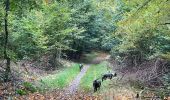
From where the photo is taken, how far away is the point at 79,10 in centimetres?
4722

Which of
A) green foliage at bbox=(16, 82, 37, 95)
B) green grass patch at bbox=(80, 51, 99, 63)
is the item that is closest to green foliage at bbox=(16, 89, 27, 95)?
green foliage at bbox=(16, 82, 37, 95)

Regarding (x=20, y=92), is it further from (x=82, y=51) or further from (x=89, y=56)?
(x=89, y=56)

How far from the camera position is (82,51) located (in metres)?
51.4

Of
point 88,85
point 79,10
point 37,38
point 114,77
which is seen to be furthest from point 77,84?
point 79,10

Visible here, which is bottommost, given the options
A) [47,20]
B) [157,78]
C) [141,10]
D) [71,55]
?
[71,55]

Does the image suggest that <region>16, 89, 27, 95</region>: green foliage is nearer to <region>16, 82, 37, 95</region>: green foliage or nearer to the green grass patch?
<region>16, 82, 37, 95</region>: green foliage

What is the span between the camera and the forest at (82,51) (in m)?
17.2

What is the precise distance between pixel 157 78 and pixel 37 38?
40.3 feet

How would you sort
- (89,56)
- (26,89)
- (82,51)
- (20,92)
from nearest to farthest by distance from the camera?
(20,92) < (26,89) < (82,51) < (89,56)

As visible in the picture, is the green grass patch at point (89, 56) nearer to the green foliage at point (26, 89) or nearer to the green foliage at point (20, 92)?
the green foliage at point (26, 89)

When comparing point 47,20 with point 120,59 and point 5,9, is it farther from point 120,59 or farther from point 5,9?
point 5,9

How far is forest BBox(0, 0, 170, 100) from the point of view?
676 inches

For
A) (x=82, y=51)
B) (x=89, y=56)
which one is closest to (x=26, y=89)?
(x=82, y=51)

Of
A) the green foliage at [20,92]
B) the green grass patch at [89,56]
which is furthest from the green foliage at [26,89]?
the green grass patch at [89,56]
